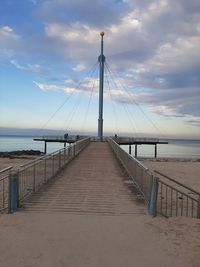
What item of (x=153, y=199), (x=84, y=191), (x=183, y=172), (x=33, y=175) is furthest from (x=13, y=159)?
(x=153, y=199)

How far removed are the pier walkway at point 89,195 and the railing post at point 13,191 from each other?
1.11 feet

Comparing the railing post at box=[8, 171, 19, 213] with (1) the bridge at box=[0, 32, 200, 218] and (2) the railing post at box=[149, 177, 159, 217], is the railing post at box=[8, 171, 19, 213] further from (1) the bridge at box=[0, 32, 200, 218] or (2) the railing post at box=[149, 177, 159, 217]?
(2) the railing post at box=[149, 177, 159, 217]

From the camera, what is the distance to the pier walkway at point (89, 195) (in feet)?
31.1

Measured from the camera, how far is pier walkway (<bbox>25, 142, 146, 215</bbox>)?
9.48 meters

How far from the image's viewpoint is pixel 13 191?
29.9 feet

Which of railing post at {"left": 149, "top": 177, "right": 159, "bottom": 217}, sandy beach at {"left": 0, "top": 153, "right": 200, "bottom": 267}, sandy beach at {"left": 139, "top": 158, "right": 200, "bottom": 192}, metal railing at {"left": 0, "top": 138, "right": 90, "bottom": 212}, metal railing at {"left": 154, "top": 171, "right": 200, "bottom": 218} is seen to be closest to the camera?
sandy beach at {"left": 0, "top": 153, "right": 200, "bottom": 267}

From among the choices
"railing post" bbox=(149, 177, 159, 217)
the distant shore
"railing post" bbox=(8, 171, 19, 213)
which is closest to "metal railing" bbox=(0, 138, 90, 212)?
"railing post" bbox=(8, 171, 19, 213)

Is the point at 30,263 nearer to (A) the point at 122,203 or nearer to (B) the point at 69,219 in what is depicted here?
(B) the point at 69,219

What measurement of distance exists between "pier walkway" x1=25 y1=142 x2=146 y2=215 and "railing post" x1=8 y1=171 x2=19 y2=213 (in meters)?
0.34

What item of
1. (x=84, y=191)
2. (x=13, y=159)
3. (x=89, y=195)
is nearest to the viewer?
(x=89, y=195)

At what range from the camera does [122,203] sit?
10.2 meters

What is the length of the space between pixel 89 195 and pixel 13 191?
2.65 m

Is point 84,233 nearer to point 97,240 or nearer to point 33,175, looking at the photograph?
point 97,240

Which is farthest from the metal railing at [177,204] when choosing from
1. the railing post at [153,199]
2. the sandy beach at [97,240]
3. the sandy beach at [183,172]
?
the sandy beach at [183,172]
